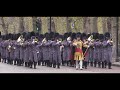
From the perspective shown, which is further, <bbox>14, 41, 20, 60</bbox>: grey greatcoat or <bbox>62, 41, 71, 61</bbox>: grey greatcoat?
<bbox>14, 41, 20, 60</bbox>: grey greatcoat

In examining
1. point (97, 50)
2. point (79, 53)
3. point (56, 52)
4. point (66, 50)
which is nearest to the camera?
point (79, 53)

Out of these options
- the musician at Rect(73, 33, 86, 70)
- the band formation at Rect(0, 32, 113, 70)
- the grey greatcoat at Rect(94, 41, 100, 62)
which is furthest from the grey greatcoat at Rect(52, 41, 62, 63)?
the grey greatcoat at Rect(94, 41, 100, 62)

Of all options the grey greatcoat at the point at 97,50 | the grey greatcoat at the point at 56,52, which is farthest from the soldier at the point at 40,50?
the grey greatcoat at the point at 97,50

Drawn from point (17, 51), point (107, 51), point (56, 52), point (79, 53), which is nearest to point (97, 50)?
point (107, 51)

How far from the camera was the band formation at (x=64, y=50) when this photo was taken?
855 inches

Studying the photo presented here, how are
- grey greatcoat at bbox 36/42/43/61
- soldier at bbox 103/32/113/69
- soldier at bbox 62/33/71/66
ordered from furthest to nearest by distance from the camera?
soldier at bbox 62/33/71/66 < grey greatcoat at bbox 36/42/43/61 < soldier at bbox 103/32/113/69

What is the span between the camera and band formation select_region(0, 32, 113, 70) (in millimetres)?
21719

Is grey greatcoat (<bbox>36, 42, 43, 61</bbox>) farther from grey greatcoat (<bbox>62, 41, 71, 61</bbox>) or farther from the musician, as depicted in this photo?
the musician

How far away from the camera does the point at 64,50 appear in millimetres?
22906

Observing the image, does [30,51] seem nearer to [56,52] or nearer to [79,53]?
[56,52]

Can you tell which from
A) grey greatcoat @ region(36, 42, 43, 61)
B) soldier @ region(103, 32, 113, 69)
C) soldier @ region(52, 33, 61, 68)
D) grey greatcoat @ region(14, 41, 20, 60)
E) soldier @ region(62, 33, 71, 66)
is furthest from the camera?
grey greatcoat @ region(14, 41, 20, 60)

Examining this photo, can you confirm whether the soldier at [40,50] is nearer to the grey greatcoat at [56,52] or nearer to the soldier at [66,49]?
the grey greatcoat at [56,52]
